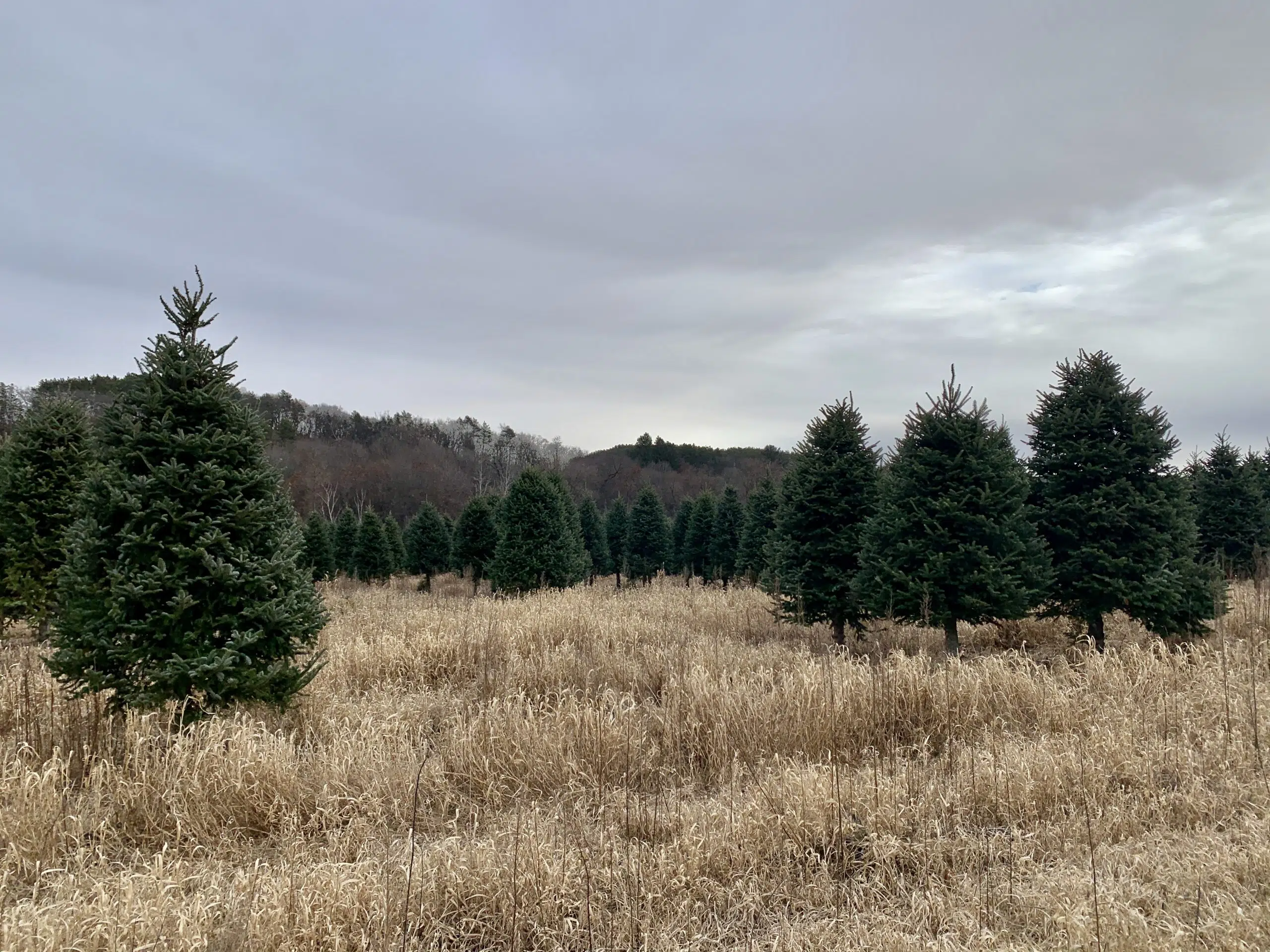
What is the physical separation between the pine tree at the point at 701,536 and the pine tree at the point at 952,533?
1801cm

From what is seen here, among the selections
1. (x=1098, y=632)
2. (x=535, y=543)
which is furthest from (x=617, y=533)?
(x=1098, y=632)

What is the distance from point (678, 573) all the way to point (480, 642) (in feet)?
83.1

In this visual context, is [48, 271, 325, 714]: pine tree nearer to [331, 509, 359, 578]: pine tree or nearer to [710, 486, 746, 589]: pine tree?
[710, 486, 746, 589]: pine tree

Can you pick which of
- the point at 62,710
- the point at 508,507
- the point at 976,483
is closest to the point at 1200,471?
the point at 976,483

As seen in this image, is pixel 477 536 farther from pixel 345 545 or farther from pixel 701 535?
pixel 345 545

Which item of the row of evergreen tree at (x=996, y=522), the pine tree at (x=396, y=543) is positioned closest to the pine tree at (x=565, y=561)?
the row of evergreen tree at (x=996, y=522)

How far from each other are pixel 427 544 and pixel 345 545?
20.7 feet

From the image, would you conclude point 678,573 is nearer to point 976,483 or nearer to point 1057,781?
point 976,483

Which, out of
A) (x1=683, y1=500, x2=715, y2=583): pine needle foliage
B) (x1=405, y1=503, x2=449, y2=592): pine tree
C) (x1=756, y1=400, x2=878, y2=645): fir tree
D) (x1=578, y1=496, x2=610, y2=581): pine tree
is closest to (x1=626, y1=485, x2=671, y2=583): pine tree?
(x1=578, y1=496, x2=610, y2=581): pine tree

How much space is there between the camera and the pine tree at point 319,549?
945 inches

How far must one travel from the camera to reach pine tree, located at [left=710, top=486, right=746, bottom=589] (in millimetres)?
25172

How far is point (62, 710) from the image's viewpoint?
5211mm

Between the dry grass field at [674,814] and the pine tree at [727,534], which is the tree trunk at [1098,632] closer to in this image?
the dry grass field at [674,814]

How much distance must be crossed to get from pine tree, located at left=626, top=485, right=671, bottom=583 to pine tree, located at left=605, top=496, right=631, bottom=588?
2.41 m
